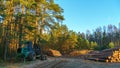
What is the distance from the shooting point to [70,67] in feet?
66.0

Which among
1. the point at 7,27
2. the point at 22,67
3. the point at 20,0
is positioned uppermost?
the point at 20,0

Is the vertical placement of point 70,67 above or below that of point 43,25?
below

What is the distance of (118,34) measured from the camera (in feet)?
411

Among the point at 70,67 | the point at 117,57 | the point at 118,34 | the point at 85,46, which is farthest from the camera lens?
the point at 118,34

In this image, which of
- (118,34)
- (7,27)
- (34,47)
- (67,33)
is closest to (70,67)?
(34,47)

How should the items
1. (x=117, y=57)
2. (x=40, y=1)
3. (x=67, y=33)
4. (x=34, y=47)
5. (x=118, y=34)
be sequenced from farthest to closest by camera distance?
1. (x=118, y=34)
2. (x=67, y=33)
3. (x=40, y=1)
4. (x=34, y=47)
5. (x=117, y=57)

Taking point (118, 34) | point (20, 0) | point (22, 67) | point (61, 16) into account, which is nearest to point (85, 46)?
point (61, 16)

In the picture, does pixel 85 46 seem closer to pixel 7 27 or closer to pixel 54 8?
pixel 54 8

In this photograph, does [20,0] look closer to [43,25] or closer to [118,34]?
[43,25]

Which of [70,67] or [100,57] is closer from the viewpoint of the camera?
[70,67]

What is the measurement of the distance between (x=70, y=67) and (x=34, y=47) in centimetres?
1091

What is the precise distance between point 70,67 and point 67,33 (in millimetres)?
36345

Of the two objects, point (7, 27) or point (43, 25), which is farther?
point (43, 25)

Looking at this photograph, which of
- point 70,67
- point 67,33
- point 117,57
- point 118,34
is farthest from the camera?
point 118,34
